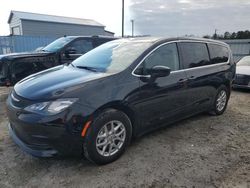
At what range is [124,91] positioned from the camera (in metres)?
3.09

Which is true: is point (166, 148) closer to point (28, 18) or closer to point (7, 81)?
point (7, 81)

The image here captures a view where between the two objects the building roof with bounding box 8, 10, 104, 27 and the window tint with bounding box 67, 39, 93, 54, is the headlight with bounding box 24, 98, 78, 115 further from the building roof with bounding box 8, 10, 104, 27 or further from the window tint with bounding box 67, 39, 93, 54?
the building roof with bounding box 8, 10, 104, 27

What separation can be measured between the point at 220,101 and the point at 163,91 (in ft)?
7.42

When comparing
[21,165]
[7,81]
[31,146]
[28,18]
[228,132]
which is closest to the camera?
[31,146]

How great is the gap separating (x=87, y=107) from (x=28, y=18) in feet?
80.3

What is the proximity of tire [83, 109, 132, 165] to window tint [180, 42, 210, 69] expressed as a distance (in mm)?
1670

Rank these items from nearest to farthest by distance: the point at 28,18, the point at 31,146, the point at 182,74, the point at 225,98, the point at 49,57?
1. the point at 31,146
2. the point at 182,74
3. the point at 225,98
4. the point at 49,57
5. the point at 28,18

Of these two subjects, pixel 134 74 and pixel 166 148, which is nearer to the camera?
pixel 134 74

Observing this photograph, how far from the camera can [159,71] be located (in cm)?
333

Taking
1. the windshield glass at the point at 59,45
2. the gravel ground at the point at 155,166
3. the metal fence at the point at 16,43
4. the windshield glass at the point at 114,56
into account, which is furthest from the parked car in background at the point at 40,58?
the metal fence at the point at 16,43

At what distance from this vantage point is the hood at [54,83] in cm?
276

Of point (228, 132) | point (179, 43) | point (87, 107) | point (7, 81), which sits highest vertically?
point (179, 43)

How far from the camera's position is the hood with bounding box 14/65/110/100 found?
276 cm

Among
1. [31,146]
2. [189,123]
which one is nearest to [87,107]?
[31,146]
